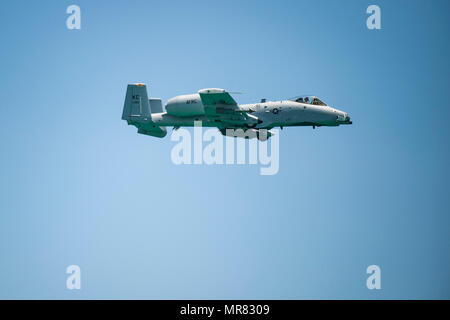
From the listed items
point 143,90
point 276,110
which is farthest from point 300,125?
point 143,90

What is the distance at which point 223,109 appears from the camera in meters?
57.9

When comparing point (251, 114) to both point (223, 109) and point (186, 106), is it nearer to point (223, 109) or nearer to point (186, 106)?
point (223, 109)

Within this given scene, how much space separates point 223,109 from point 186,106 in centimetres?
359

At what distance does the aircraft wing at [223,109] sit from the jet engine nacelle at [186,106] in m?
1.31

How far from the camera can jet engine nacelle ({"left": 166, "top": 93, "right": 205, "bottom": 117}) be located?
A: 193 feet

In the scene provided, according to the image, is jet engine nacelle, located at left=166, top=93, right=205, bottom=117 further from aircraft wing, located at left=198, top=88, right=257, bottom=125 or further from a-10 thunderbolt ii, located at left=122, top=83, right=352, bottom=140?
aircraft wing, located at left=198, top=88, right=257, bottom=125

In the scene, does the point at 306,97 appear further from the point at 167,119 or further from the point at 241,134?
the point at 167,119

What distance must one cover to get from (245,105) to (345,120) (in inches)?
364

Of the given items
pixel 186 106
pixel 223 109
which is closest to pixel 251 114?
pixel 223 109

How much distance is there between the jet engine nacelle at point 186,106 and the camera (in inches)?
2319

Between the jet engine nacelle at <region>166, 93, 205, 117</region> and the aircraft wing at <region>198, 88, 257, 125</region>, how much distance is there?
1.31 m

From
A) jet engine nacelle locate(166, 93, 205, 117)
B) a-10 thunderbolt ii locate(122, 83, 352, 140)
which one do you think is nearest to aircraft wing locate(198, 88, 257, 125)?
a-10 thunderbolt ii locate(122, 83, 352, 140)
